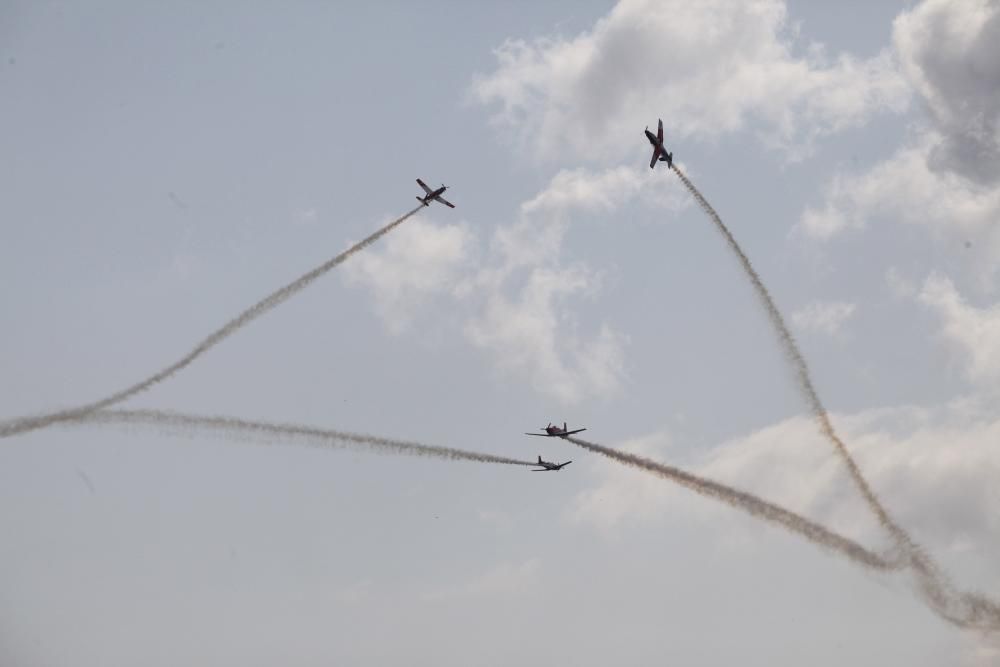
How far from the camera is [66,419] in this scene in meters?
123

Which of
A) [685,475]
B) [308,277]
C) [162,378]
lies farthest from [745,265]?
[162,378]

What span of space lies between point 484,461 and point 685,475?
26341mm

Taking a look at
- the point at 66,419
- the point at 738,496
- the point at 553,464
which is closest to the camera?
the point at 66,419

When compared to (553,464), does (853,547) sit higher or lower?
lower

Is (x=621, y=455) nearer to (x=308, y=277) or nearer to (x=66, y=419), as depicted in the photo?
(x=308, y=277)

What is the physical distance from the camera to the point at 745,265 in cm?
12731

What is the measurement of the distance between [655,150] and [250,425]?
60.6 meters

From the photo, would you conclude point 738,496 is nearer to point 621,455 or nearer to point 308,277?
point 621,455

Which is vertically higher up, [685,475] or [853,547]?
[685,475]

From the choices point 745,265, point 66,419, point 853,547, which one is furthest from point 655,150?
point 66,419

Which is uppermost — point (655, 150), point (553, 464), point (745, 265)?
point (655, 150)

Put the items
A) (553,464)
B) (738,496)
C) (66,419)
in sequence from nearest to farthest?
(66,419), (738,496), (553,464)

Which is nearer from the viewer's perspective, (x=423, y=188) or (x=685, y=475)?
(x=685, y=475)

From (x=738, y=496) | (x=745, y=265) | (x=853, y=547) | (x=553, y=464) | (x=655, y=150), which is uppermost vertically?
(x=655, y=150)
